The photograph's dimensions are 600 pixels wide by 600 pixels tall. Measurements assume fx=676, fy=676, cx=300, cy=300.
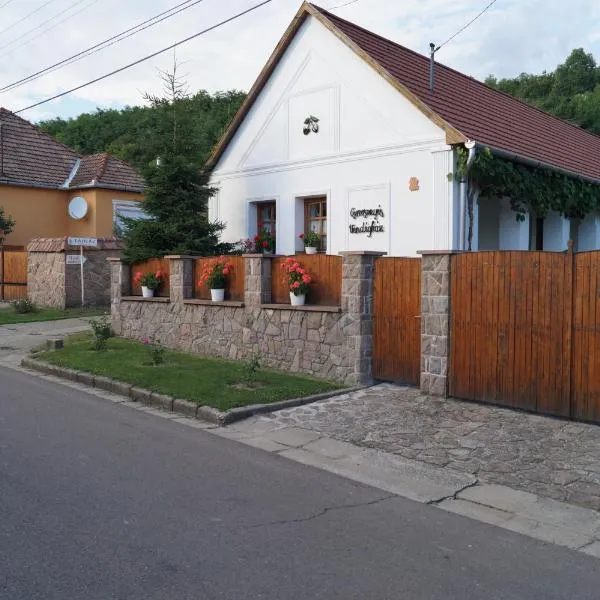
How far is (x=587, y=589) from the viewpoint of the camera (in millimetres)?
4090

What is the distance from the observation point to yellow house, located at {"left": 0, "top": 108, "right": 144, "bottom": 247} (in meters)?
25.3

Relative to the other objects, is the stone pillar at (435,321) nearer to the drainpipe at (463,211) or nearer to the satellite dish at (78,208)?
the drainpipe at (463,211)

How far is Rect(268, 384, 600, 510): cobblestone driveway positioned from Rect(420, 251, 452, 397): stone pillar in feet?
0.94

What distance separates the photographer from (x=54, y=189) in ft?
86.3

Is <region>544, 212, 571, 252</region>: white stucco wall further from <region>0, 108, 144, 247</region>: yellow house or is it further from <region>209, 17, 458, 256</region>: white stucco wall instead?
<region>0, 108, 144, 247</region>: yellow house

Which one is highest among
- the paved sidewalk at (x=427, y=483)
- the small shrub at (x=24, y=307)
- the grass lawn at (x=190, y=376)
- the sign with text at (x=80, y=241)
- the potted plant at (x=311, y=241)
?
the sign with text at (x=80, y=241)

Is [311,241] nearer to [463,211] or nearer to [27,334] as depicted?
[463,211]

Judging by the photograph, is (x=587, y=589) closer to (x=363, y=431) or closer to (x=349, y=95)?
(x=363, y=431)

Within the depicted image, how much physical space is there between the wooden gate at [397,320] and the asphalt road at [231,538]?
11.1 feet

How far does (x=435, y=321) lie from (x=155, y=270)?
7.24 m

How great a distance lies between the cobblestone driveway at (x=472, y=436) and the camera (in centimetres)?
621

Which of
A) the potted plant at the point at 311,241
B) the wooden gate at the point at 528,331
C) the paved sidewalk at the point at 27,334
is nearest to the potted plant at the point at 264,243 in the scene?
the potted plant at the point at 311,241

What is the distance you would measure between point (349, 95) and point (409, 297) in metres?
6.34

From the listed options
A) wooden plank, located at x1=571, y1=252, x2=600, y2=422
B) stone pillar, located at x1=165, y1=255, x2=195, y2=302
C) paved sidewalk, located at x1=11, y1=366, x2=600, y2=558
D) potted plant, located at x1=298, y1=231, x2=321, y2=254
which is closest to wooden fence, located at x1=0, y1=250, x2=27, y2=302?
stone pillar, located at x1=165, y1=255, x2=195, y2=302
